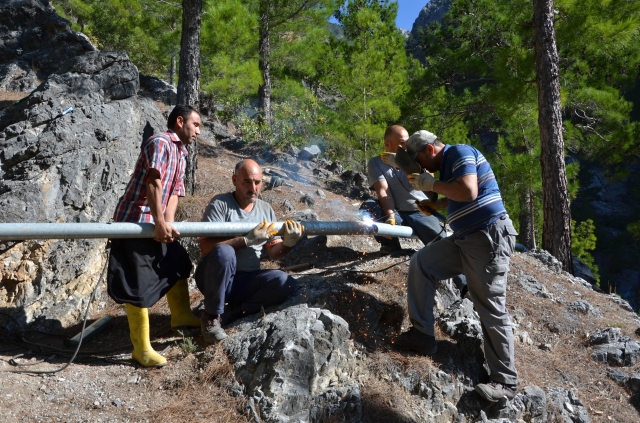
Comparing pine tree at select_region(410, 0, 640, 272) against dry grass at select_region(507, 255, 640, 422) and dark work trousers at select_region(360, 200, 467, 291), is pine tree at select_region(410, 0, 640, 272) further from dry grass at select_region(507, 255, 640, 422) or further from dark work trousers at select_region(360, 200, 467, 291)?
dark work trousers at select_region(360, 200, 467, 291)

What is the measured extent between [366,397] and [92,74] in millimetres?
4720

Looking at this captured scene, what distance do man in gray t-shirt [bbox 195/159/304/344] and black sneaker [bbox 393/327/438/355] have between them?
3.16ft

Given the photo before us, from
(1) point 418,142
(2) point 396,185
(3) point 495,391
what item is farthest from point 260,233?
(2) point 396,185

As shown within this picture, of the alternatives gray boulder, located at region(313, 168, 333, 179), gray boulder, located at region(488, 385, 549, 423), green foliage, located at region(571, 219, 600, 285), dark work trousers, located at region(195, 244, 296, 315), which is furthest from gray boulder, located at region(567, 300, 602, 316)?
green foliage, located at region(571, 219, 600, 285)

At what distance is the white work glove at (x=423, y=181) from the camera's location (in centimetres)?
382

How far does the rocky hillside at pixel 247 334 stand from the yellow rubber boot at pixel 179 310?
0.47ft

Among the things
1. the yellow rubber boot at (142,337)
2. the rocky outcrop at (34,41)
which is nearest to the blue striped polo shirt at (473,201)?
the yellow rubber boot at (142,337)

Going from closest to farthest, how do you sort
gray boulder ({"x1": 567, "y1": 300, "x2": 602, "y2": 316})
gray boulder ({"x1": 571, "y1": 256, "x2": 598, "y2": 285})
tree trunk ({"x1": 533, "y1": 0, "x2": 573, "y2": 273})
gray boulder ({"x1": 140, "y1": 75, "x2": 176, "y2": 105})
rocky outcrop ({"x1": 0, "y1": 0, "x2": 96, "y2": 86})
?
1. gray boulder ({"x1": 567, "y1": 300, "x2": 602, "y2": 316})
2. tree trunk ({"x1": 533, "y1": 0, "x2": 573, "y2": 273})
3. gray boulder ({"x1": 571, "y1": 256, "x2": 598, "y2": 285})
4. rocky outcrop ({"x1": 0, "y1": 0, "x2": 96, "y2": 86})
5. gray boulder ({"x1": 140, "y1": 75, "x2": 176, "y2": 105})

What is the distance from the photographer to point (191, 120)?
13.2 feet

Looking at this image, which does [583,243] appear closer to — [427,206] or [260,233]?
[427,206]

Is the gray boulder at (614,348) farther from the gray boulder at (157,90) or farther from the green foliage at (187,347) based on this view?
the gray boulder at (157,90)

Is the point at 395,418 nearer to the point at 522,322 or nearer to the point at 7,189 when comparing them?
the point at 522,322

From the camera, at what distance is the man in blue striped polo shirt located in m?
3.72

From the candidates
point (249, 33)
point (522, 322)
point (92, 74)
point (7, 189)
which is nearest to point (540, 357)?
point (522, 322)
